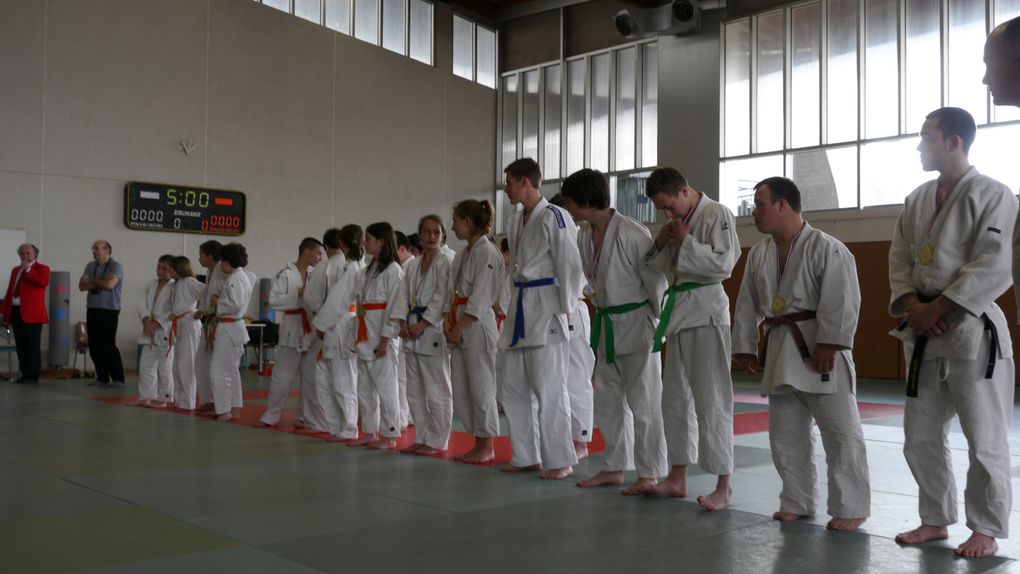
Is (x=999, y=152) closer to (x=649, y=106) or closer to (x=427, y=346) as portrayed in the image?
(x=649, y=106)

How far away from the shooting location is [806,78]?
13234 mm

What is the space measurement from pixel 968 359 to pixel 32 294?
10.8 metres

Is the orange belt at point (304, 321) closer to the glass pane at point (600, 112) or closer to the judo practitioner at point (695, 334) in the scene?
the judo practitioner at point (695, 334)

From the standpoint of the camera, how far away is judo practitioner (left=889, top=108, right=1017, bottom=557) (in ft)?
10.2

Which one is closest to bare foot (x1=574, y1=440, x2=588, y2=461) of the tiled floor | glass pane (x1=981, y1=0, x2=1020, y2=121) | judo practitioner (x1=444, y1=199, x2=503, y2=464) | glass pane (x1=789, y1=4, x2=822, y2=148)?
the tiled floor

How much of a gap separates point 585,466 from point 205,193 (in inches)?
393

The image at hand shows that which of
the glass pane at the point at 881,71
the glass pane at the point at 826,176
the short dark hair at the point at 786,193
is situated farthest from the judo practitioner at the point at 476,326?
the glass pane at the point at 881,71

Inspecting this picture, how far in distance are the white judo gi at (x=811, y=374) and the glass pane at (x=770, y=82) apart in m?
10.2

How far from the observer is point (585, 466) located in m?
5.24

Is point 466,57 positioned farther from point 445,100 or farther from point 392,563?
point 392,563

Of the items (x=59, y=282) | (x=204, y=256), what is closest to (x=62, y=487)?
(x=204, y=256)

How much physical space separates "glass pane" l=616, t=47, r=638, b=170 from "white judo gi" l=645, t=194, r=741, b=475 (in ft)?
38.3

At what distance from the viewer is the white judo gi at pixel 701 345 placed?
3996 millimetres

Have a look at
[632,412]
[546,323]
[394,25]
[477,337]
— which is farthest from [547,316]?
[394,25]
